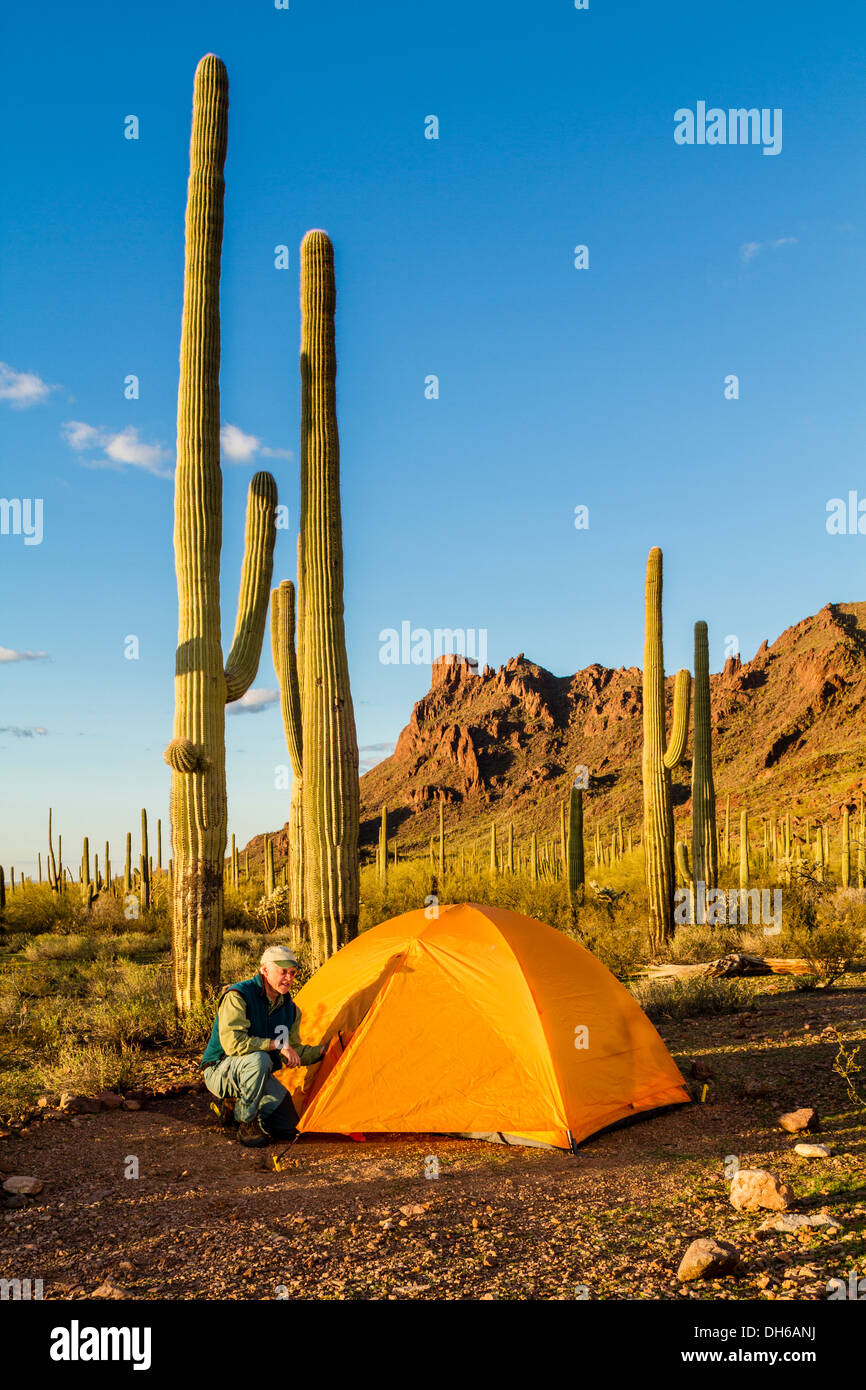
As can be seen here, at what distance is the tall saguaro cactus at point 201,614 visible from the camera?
9992mm

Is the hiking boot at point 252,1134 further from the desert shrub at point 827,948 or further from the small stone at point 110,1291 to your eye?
the desert shrub at point 827,948

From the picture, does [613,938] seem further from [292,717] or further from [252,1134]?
[252,1134]

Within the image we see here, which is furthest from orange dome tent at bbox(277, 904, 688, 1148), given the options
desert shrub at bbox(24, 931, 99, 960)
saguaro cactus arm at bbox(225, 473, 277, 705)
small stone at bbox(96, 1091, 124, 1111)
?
desert shrub at bbox(24, 931, 99, 960)

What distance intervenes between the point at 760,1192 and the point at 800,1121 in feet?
5.04

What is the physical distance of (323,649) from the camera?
34.5ft

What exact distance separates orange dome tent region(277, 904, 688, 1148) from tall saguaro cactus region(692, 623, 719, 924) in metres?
10.8

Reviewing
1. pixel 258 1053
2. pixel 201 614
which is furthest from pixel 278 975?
pixel 201 614

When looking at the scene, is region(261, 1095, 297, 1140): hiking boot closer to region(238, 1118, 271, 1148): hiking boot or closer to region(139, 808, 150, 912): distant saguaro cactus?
region(238, 1118, 271, 1148): hiking boot

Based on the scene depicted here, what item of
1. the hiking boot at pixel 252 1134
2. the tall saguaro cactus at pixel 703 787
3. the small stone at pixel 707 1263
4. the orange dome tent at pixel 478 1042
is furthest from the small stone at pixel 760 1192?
the tall saguaro cactus at pixel 703 787

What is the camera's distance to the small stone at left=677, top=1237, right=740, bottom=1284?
4.20 meters

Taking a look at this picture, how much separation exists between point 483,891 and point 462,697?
7401 centimetres

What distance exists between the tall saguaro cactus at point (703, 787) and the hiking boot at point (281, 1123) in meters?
12.3
